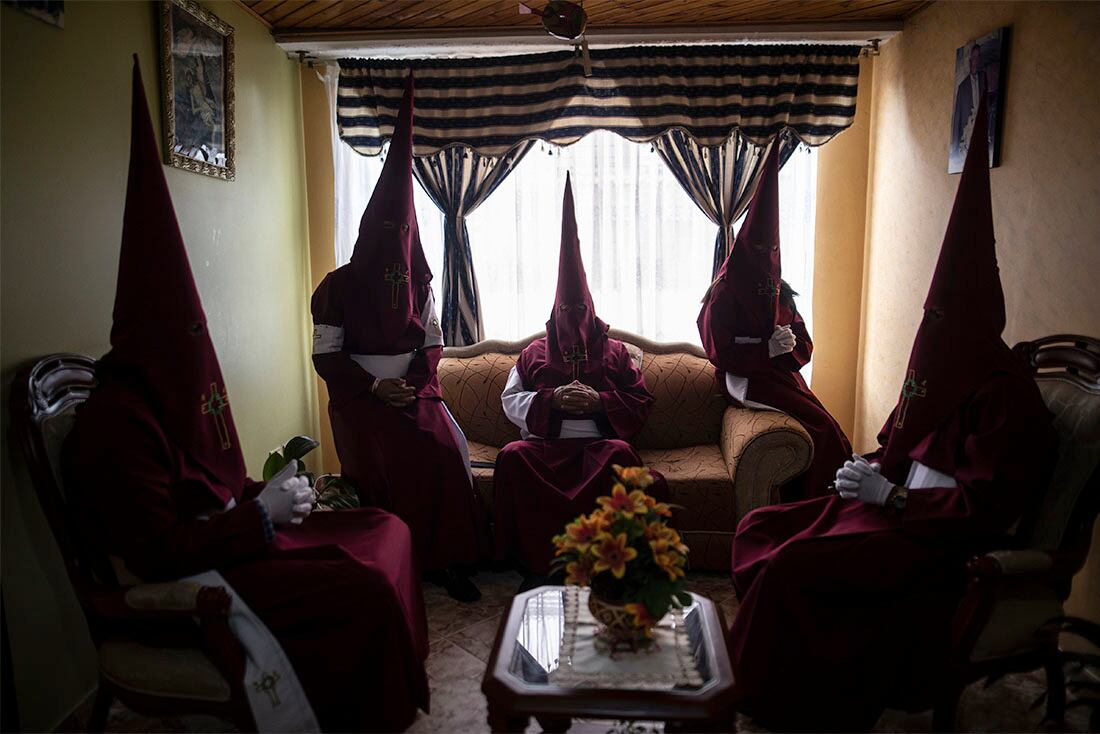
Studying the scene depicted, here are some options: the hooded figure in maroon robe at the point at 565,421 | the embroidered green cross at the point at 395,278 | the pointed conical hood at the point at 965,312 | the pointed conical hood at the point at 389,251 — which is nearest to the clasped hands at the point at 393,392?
the pointed conical hood at the point at 389,251

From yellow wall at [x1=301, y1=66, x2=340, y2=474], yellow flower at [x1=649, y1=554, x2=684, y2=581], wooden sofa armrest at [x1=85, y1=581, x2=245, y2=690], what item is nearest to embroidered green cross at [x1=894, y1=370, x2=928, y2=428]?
yellow flower at [x1=649, y1=554, x2=684, y2=581]

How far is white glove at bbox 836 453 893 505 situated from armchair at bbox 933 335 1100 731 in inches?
13.5

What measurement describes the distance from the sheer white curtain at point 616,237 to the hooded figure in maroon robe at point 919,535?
195cm

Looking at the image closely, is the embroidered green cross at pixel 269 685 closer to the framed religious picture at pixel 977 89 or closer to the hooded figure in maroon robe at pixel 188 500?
the hooded figure in maroon robe at pixel 188 500

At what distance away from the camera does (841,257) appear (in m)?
4.21

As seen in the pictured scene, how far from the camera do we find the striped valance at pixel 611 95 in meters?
3.94

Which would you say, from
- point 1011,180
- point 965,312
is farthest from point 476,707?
point 1011,180

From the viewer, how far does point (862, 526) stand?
88.4 inches

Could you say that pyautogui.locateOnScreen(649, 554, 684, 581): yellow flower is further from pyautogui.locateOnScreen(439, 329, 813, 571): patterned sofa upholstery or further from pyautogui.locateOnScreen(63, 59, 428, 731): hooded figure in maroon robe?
pyautogui.locateOnScreen(439, 329, 813, 571): patterned sofa upholstery

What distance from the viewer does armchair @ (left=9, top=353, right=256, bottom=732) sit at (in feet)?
5.96

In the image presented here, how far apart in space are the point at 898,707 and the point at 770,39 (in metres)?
3.14

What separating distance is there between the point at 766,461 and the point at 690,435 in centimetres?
56

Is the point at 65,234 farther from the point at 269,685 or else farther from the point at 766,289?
the point at 766,289

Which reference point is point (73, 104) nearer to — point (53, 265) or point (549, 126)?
point (53, 265)
